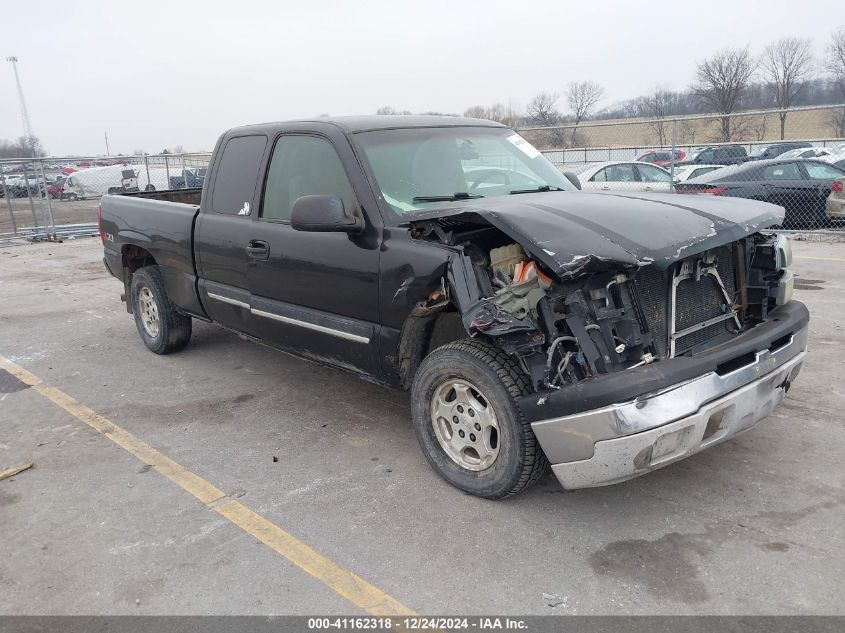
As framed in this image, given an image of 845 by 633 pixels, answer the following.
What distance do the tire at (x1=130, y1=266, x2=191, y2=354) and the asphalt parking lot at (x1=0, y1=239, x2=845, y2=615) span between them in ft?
3.10

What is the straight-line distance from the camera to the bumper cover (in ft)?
9.45

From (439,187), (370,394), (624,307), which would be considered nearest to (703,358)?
(624,307)

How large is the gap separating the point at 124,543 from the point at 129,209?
12.2 feet

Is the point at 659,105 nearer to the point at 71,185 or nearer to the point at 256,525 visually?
the point at 71,185

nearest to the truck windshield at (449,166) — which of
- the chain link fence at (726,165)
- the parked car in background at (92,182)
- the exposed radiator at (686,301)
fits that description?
the exposed radiator at (686,301)

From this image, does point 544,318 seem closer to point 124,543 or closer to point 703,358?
point 703,358

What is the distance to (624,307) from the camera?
3.19 m

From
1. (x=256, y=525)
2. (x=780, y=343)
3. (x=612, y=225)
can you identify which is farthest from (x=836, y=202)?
(x=256, y=525)

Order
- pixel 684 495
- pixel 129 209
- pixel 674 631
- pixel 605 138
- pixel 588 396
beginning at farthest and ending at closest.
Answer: pixel 605 138 < pixel 129 209 < pixel 684 495 < pixel 588 396 < pixel 674 631

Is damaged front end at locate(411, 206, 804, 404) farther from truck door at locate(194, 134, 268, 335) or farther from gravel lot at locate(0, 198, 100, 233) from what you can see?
gravel lot at locate(0, 198, 100, 233)

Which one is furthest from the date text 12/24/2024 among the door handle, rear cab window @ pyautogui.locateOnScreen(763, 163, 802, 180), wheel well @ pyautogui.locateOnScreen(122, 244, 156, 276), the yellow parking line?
rear cab window @ pyautogui.locateOnScreen(763, 163, 802, 180)

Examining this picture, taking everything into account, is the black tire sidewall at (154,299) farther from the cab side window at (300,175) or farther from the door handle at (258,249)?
the cab side window at (300,175)

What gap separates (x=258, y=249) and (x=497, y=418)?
7.05ft

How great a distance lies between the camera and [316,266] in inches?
163
